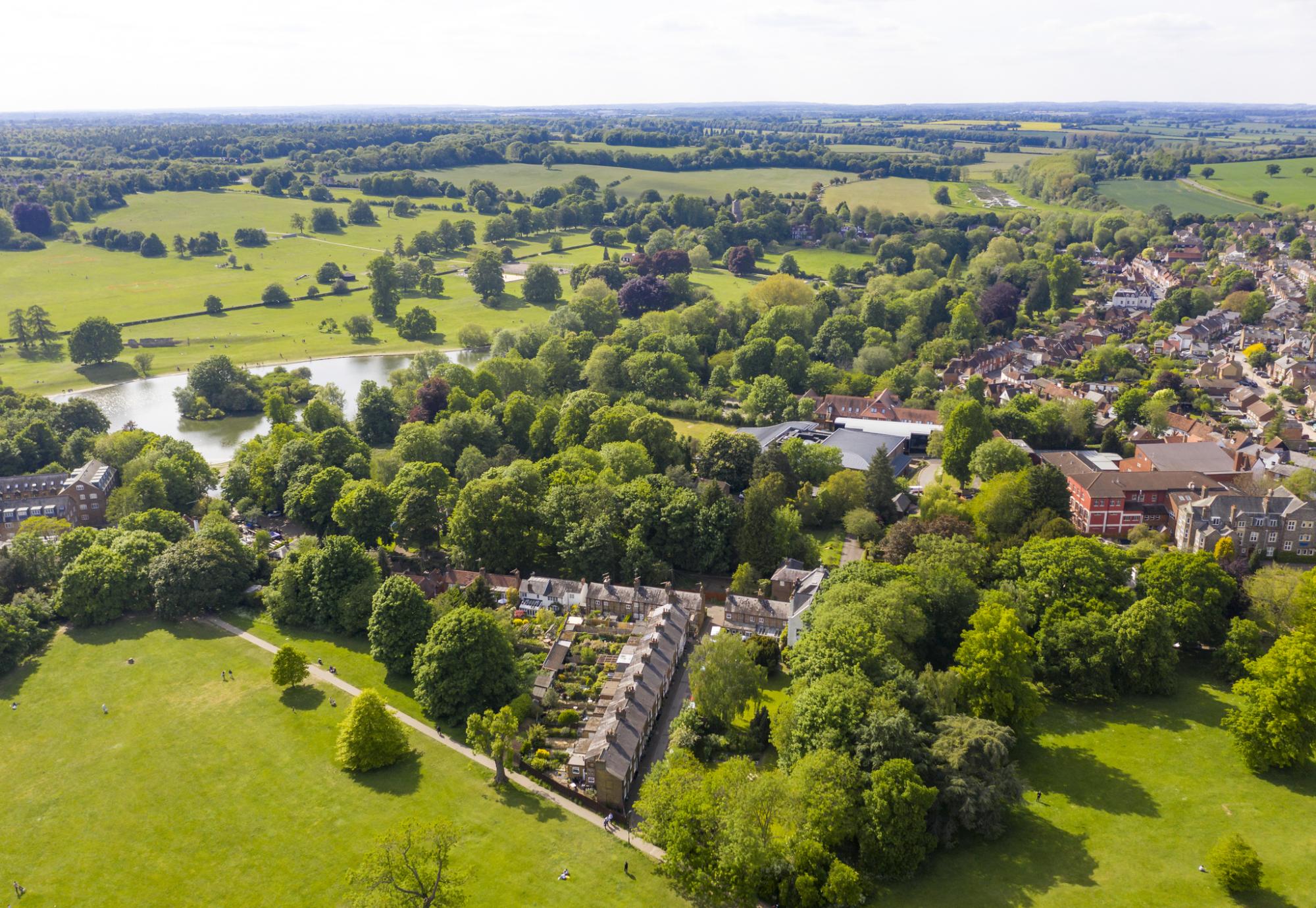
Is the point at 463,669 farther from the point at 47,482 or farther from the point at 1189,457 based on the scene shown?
the point at 1189,457

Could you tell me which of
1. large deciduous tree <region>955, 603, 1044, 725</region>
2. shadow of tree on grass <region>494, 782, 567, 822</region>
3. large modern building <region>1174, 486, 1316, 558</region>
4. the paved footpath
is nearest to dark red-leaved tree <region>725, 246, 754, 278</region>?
large modern building <region>1174, 486, 1316, 558</region>

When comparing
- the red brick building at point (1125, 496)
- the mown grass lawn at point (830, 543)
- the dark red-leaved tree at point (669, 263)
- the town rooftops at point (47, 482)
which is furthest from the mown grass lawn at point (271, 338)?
the red brick building at point (1125, 496)

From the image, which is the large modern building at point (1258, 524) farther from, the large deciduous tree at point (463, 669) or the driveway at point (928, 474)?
the large deciduous tree at point (463, 669)

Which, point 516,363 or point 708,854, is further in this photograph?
point 516,363

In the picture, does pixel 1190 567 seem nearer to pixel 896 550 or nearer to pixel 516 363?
pixel 896 550

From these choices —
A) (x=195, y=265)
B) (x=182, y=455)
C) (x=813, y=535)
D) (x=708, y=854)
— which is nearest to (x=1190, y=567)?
(x=813, y=535)

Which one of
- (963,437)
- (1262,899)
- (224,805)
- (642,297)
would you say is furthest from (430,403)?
(1262,899)
